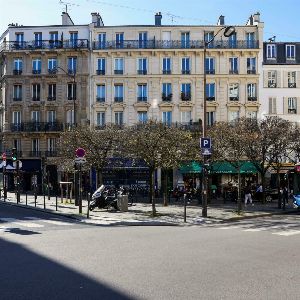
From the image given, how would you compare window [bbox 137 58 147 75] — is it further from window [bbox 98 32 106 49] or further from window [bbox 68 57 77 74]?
window [bbox 68 57 77 74]

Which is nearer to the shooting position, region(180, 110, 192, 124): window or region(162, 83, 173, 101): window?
region(180, 110, 192, 124): window

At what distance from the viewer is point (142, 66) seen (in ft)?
161

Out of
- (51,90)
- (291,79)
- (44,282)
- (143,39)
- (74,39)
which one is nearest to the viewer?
(44,282)

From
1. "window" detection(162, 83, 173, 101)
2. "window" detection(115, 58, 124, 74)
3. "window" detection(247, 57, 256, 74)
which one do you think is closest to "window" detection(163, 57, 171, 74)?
"window" detection(162, 83, 173, 101)

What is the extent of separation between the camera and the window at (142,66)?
48.9 metres

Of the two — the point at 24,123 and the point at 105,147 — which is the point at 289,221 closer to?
the point at 105,147

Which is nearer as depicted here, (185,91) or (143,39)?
(185,91)

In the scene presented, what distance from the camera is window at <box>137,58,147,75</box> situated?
48.9 meters

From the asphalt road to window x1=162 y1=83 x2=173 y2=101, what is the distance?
32.4 meters

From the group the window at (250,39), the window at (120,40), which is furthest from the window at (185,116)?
the window at (120,40)

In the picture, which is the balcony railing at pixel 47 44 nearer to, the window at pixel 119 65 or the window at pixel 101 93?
the window at pixel 119 65

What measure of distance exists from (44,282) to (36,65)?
44.4m

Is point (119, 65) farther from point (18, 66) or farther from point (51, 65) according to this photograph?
point (18, 66)

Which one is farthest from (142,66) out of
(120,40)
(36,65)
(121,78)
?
(36,65)
